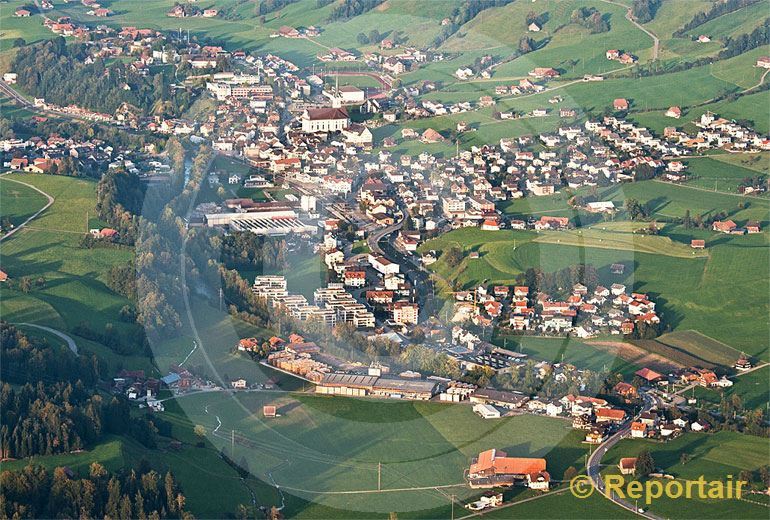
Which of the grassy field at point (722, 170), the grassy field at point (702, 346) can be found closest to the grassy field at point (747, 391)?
the grassy field at point (702, 346)

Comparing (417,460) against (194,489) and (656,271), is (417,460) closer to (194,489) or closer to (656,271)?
(194,489)

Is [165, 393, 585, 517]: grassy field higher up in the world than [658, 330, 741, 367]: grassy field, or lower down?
higher up

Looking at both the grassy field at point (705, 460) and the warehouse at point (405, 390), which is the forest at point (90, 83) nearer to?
the warehouse at point (405, 390)

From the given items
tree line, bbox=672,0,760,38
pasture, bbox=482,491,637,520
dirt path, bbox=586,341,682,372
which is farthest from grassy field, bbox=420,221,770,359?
tree line, bbox=672,0,760,38

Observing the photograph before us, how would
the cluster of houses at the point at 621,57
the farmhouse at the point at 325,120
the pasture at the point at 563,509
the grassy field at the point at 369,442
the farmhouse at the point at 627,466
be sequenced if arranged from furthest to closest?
the cluster of houses at the point at 621,57, the farmhouse at the point at 325,120, the farmhouse at the point at 627,466, the grassy field at the point at 369,442, the pasture at the point at 563,509

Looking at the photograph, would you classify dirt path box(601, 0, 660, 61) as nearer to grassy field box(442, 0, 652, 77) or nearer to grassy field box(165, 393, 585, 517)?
grassy field box(442, 0, 652, 77)

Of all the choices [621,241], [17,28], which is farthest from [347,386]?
[17,28]
